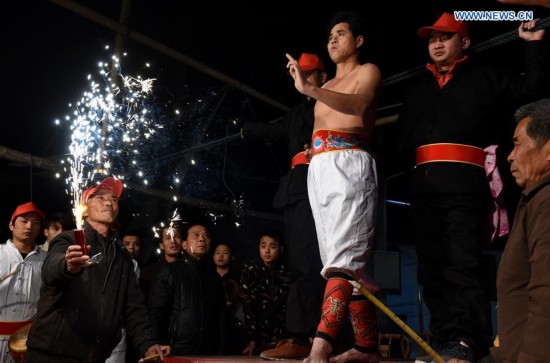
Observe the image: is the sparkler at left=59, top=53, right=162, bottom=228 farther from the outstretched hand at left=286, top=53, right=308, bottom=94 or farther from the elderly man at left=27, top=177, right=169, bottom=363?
the outstretched hand at left=286, top=53, right=308, bottom=94

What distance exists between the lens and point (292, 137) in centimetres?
410

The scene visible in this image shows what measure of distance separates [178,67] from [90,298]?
159 inches

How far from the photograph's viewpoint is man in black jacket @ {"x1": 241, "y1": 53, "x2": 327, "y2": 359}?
3475 mm

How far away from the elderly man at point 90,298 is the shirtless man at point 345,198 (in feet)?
4.81

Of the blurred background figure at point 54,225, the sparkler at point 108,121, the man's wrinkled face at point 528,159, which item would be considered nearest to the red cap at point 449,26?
the man's wrinkled face at point 528,159

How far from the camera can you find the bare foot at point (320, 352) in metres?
2.62

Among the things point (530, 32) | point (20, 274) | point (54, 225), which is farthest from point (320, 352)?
point (54, 225)

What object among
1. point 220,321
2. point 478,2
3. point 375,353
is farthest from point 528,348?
point 478,2

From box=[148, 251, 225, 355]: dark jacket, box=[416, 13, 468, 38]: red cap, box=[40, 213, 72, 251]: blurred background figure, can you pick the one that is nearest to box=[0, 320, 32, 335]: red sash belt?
box=[40, 213, 72, 251]: blurred background figure

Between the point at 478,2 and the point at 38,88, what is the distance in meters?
5.55

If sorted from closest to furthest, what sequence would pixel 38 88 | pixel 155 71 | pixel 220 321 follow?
pixel 220 321 < pixel 155 71 < pixel 38 88

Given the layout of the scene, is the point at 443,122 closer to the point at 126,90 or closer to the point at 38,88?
the point at 126,90

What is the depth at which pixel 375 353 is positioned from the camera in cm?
300

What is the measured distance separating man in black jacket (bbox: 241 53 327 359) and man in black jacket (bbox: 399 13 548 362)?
71 cm
